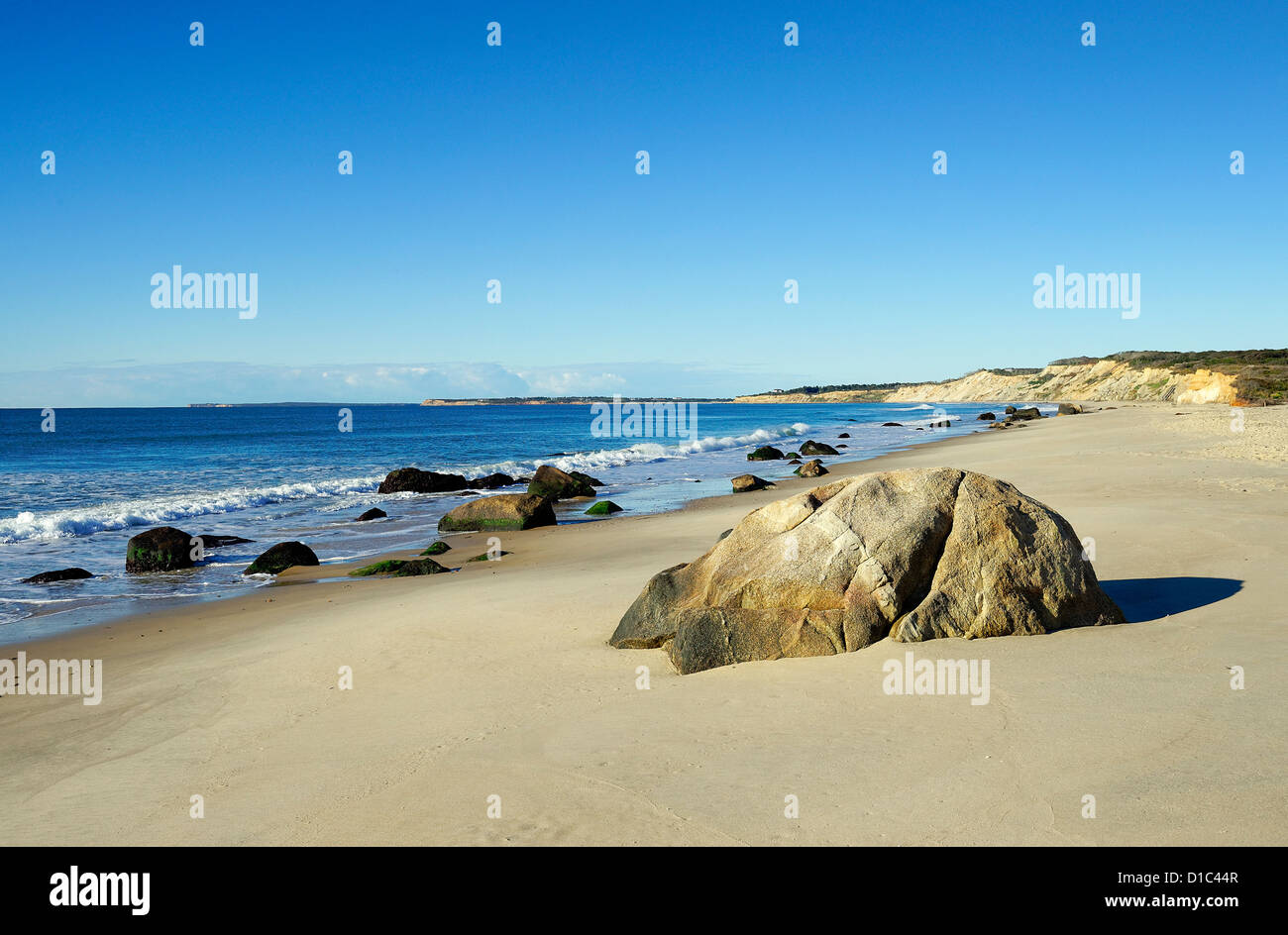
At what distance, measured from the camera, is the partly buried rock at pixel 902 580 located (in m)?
6.94

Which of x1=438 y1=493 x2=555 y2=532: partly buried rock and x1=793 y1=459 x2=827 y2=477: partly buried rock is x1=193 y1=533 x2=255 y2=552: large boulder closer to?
x1=438 y1=493 x2=555 y2=532: partly buried rock

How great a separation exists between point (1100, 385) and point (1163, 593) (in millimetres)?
104272

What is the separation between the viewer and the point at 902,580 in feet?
23.0

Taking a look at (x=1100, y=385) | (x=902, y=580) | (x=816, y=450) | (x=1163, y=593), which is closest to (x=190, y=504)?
(x=902, y=580)

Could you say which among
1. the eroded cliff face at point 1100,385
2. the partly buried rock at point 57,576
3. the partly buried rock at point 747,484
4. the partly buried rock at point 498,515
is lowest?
the partly buried rock at point 57,576

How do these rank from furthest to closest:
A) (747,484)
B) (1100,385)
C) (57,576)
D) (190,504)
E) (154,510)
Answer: (1100,385), (747,484), (190,504), (154,510), (57,576)

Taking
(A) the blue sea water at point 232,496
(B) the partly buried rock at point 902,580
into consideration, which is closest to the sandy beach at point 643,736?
(B) the partly buried rock at point 902,580

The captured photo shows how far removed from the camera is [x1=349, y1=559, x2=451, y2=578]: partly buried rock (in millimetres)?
13828

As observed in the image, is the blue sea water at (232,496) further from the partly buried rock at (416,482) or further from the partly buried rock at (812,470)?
the partly buried rock at (812,470)

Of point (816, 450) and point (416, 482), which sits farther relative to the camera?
point (816, 450)

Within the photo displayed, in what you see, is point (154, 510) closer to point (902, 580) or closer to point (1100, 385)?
point (902, 580)

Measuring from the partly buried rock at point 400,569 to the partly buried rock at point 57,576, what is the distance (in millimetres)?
4881
